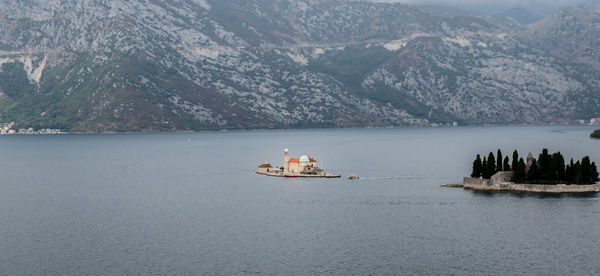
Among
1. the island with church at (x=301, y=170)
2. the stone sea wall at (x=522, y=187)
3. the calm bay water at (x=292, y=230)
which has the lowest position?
the calm bay water at (x=292, y=230)

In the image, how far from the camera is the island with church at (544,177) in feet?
459

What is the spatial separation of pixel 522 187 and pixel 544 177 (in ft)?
19.5

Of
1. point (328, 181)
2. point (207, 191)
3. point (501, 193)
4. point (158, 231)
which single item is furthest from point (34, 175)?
point (501, 193)

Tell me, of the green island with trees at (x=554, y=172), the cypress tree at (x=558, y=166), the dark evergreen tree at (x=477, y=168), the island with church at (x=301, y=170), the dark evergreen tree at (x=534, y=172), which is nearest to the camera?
the cypress tree at (x=558, y=166)

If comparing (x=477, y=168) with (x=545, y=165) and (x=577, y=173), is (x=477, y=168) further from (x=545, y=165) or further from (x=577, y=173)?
(x=577, y=173)

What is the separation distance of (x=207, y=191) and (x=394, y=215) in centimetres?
5250

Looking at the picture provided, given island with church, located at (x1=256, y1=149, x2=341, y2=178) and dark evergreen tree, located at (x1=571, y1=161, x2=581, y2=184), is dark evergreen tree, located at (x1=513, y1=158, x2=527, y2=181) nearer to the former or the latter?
dark evergreen tree, located at (x1=571, y1=161, x2=581, y2=184)

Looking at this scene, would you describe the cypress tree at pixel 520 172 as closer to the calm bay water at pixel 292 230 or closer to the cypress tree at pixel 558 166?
the cypress tree at pixel 558 166

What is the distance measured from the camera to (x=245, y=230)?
106m

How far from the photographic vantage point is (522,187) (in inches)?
5600

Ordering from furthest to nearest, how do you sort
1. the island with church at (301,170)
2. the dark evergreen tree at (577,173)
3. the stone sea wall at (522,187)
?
1. the island with church at (301,170)
2. the dark evergreen tree at (577,173)
3. the stone sea wall at (522,187)

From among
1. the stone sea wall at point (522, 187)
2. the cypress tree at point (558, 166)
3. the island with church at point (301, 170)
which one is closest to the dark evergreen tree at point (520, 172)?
the stone sea wall at point (522, 187)

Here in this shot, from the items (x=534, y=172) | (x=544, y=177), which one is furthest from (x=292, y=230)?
(x=544, y=177)

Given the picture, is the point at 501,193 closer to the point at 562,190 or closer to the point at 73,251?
the point at 562,190
